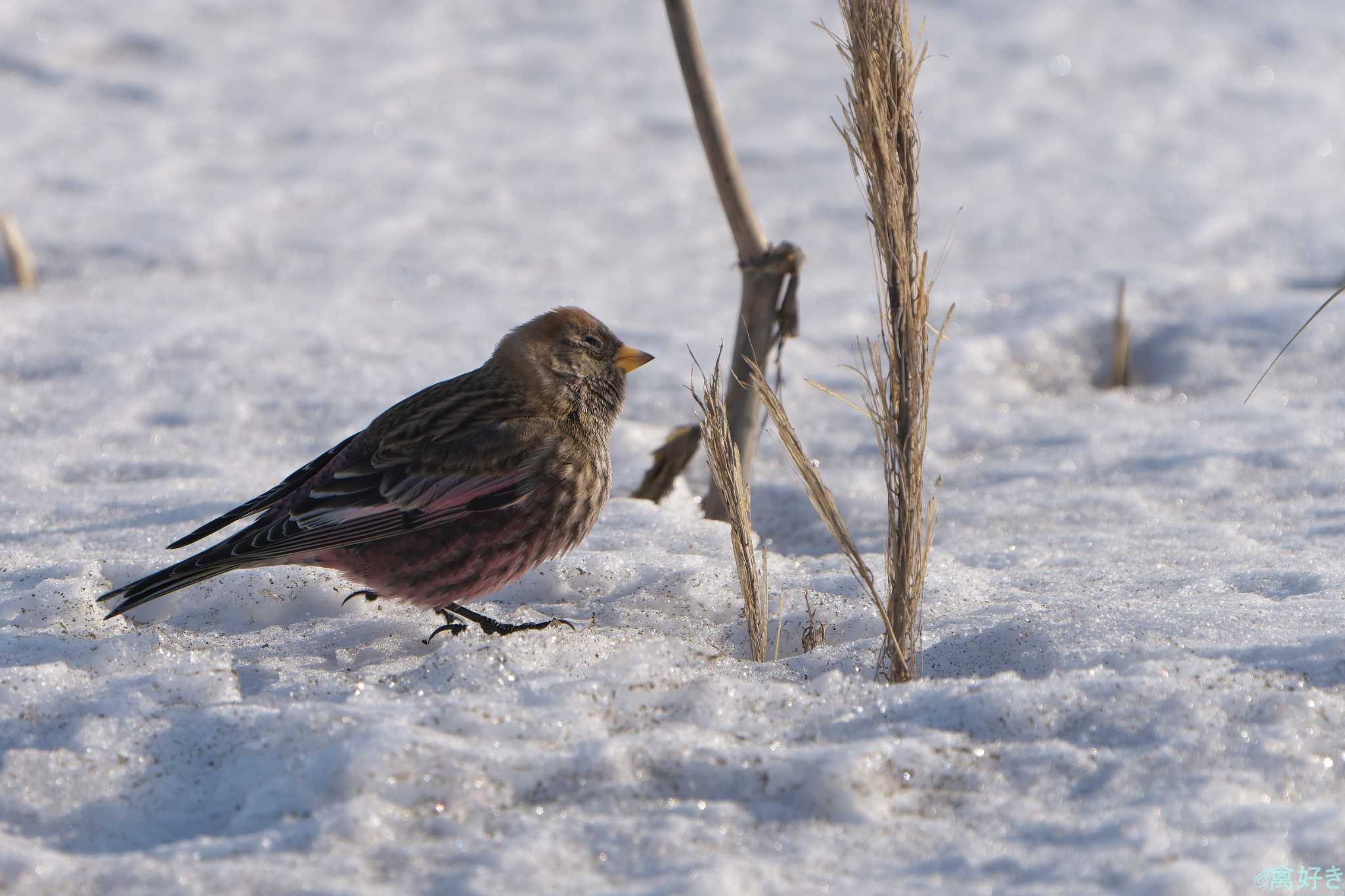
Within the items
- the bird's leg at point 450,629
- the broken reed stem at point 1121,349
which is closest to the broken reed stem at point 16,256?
the bird's leg at point 450,629

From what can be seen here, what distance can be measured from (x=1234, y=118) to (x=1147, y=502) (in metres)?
5.46

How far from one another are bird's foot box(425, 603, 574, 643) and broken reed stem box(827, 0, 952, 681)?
821mm

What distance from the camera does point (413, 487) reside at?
337 centimetres

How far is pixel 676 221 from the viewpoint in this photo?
7.66 m

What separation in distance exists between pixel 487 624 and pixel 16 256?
166 inches

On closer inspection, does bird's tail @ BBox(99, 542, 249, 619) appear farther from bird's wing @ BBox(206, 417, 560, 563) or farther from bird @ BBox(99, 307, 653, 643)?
bird's wing @ BBox(206, 417, 560, 563)

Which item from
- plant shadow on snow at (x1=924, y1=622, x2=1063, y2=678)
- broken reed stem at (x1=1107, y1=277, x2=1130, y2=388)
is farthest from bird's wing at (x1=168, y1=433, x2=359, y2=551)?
broken reed stem at (x1=1107, y1=277, x2=1130, y2=388)

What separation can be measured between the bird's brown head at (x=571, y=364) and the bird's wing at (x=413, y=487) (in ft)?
0.77

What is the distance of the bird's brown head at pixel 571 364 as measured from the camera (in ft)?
12.2

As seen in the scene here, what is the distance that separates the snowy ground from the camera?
2.35m

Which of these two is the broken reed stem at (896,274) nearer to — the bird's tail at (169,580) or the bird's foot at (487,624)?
the bird's foot at (487,624)

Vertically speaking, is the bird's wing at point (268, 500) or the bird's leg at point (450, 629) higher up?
the bird's wing at point (268, 500)

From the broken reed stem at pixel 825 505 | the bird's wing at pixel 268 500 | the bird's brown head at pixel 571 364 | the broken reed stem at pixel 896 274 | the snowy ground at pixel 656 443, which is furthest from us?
the bird's brown head at pixel 571 364

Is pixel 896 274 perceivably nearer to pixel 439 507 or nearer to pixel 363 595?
pixel 439 507
